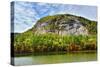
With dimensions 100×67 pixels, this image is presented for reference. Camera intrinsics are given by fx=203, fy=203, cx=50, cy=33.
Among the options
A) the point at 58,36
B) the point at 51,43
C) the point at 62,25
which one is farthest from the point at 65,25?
the point at 51,43

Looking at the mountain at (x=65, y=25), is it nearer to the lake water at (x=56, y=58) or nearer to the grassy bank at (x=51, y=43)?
the grassy bank at (x=51, y=43)

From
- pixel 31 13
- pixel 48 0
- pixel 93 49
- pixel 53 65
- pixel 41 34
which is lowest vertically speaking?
pixel 53 65

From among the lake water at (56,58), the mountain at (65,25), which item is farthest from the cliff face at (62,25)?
the lake water at (56,58)

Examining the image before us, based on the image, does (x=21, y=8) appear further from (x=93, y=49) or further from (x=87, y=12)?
(x=93, y=49)

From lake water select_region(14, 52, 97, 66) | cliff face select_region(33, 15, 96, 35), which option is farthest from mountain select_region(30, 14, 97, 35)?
lake water select_region(14, 52, 97, 66)

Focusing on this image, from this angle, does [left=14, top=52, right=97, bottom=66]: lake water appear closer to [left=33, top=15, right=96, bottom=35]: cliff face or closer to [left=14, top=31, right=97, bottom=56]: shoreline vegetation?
[left=14, top=31, right=97, bottom=56]: shoreline vegetation

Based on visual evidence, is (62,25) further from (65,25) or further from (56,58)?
(56,58)
